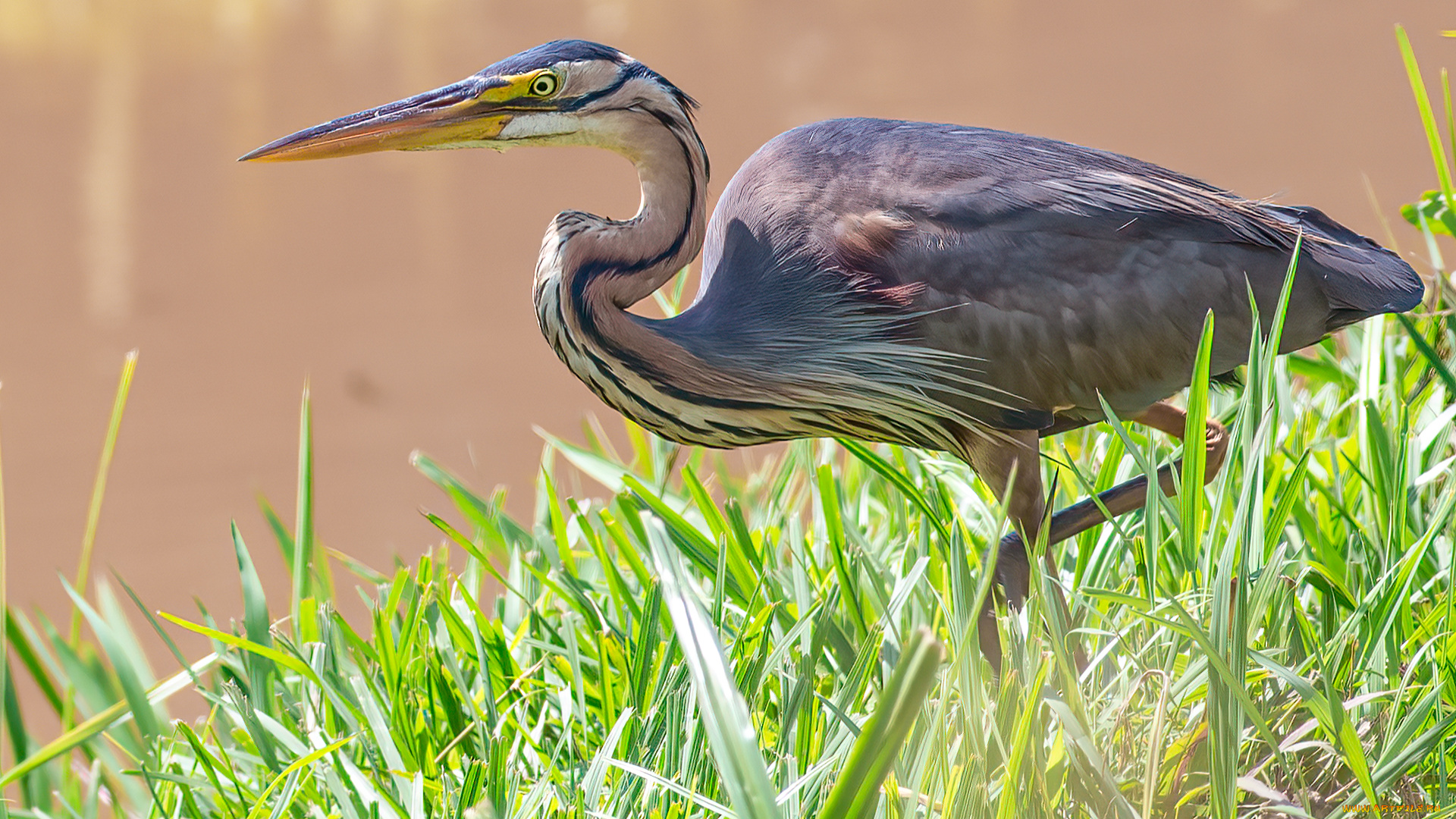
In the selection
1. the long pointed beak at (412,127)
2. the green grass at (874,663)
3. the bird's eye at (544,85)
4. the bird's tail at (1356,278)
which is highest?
the bird's eye at (544,85)

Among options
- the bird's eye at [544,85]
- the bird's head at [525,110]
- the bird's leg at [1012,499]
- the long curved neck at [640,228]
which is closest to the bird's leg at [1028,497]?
the bird's leg at [1012,499]

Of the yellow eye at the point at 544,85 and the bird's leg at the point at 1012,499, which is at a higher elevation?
the yellow eye at the point at 544,85

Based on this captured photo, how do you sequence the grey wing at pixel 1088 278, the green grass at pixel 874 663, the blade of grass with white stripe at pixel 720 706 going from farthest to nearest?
1. the grey wing at pixel 1088 278
2. the green grass at pixel 874 663
3. the blade of grass with white stripe at pixel 720 706

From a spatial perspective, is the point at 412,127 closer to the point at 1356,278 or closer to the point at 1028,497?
the point at 1028,497

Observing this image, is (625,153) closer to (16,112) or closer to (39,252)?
(39,252)

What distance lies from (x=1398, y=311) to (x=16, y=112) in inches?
343

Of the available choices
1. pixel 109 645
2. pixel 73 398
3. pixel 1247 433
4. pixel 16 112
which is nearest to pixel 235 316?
pixel 73 398

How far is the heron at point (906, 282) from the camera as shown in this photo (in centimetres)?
223

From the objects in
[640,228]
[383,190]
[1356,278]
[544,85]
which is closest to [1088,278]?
[1356,278]

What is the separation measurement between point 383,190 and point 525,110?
5610 millimetres

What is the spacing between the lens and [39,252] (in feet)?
22.8

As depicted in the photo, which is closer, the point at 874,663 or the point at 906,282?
the point at 874,663

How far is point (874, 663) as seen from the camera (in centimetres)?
194

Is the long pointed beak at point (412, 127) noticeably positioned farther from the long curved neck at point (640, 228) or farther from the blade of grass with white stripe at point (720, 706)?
the blade of grass with white stripe at point (720, 706)
